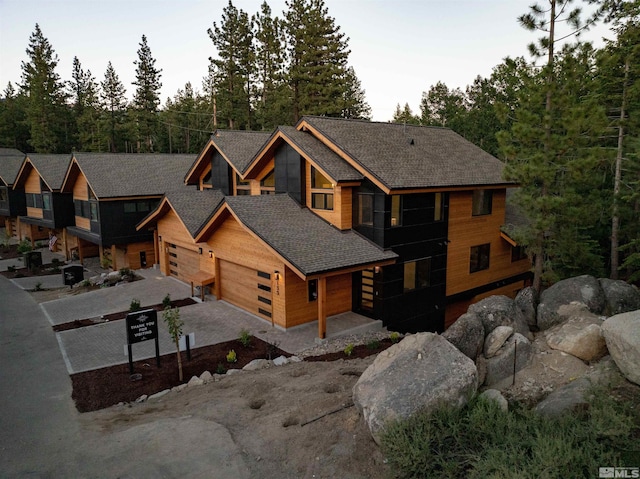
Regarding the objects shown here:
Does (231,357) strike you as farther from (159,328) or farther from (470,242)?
(470,242)

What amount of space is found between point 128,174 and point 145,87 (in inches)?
1331

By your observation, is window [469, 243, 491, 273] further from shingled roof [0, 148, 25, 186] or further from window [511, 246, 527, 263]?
shingled roof [0, 148, 25, 186]

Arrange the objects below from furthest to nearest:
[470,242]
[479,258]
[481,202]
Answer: [479,258], [481,202], [470,242]

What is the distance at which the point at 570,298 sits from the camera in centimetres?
1141

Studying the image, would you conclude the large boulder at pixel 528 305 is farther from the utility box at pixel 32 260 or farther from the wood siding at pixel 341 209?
the utility box at pixel 32 260

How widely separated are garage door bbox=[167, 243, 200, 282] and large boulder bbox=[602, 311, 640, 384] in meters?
18.1

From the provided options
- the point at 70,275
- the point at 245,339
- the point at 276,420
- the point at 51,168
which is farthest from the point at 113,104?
the point at 276,420

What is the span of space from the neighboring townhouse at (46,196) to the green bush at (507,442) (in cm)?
3090

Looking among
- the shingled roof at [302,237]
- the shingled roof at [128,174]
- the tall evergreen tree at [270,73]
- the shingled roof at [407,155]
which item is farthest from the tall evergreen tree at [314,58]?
the shingled roof at [302,237]

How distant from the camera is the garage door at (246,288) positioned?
16.8 m

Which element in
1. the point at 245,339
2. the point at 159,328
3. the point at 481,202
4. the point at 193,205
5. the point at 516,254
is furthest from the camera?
the point at 516,254

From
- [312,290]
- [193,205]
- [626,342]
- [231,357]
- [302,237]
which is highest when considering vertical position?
[193,205]

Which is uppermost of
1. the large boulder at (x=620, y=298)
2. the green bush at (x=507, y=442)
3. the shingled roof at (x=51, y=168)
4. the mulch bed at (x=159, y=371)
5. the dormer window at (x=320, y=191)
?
the shingled roof at (x=51, y=168)

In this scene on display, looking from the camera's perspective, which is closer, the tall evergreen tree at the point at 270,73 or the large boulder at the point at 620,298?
the large boulder at the point at 620,298
